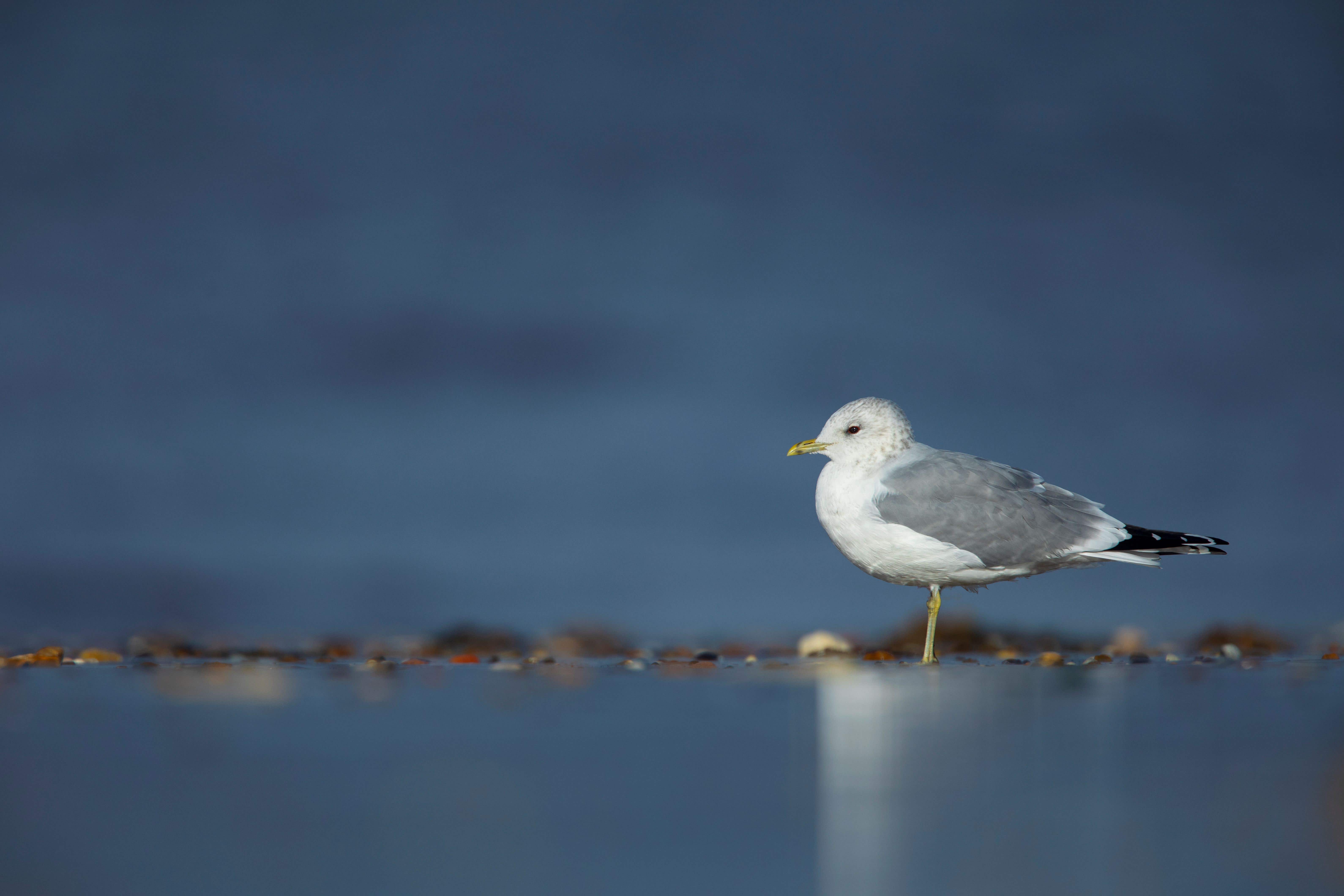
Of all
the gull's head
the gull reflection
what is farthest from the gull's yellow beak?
the gull reflection

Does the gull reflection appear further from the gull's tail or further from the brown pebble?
the brown pebble

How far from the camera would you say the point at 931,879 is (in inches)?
85.8

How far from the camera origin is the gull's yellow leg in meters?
7.61

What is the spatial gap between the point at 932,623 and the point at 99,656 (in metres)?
6.44

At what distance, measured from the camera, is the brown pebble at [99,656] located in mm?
7789

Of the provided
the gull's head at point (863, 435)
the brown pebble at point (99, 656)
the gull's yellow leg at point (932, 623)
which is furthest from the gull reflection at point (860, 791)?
the brown pebble at point (99, 656)

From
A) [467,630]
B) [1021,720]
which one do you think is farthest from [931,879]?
[467,630]

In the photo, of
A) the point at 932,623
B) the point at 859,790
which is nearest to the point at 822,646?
the point at 932,623

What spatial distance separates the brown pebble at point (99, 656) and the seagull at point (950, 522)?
565cm

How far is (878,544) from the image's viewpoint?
7.96 metres

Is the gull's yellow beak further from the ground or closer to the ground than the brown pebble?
further from the ground

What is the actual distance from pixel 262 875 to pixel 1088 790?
2232mm

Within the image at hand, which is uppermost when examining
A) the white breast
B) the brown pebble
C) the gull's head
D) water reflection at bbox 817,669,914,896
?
the gull's head

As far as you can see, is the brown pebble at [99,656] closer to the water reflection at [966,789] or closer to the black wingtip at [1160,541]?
the water reflection at [966,789]
